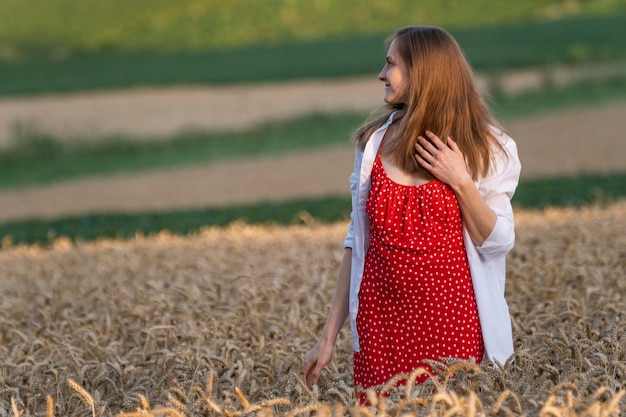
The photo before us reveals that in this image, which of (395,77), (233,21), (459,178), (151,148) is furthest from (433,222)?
(233,21)

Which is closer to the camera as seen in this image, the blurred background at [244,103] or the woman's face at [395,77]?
the woman's face at [395,77]

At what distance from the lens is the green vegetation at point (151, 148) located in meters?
24.7

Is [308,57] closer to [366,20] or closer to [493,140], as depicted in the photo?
[366,20]

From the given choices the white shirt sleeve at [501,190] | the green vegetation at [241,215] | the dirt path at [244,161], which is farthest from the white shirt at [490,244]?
the dirt path at [244,161]

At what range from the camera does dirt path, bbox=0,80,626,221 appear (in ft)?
65.4

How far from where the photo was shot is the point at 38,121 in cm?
2588

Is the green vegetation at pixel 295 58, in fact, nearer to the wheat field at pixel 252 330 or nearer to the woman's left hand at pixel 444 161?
the wheat field at pixel 252 330

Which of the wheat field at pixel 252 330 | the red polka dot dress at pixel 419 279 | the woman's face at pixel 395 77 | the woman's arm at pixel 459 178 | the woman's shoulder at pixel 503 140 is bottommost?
the wheat field at pixel 252 330

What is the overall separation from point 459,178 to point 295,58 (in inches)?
1150

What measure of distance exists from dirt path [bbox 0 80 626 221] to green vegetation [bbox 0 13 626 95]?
148 cm

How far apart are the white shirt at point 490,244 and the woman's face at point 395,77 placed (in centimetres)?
14

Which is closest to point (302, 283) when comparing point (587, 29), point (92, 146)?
point (92, 146)

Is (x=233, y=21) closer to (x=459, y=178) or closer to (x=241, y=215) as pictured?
(x=241, y=215)

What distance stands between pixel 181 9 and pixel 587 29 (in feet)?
48.0
